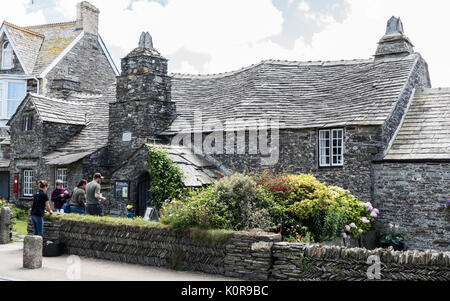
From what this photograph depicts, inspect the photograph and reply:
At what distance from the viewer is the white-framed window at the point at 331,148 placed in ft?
63.1

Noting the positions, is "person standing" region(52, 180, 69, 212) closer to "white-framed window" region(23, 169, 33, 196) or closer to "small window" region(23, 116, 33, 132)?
"white-framed window" region(23, 169, 33, 196)

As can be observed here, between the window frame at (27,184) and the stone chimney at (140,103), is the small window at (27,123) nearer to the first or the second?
the window frame at (27,184)

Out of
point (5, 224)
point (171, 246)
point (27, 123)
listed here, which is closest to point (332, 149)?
point (171, 246)

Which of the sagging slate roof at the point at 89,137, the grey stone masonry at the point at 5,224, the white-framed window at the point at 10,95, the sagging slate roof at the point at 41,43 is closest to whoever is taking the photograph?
the grey stone masonry at the point at 5,224

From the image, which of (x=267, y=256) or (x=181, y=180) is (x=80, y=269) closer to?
(x=267, y=256)

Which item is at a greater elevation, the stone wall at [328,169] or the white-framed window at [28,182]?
the stone wall at [328,169]

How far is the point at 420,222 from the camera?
17.6m

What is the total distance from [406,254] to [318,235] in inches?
181

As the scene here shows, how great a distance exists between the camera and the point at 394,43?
22.4 metres

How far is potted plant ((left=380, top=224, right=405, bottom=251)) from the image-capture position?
17.5 m

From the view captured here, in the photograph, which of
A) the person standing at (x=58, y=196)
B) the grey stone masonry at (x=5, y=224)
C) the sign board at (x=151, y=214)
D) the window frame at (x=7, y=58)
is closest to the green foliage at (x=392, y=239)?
the sign board at (x=151, y=214)

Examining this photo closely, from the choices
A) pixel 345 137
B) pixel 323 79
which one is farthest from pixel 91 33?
pixel 345 137

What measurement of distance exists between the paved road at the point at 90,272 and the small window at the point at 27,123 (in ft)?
41.9

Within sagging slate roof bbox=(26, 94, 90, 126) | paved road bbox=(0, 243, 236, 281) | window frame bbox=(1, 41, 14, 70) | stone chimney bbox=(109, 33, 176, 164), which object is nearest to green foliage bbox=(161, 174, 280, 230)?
paved road bbox=(0, 243, 236, 281)
